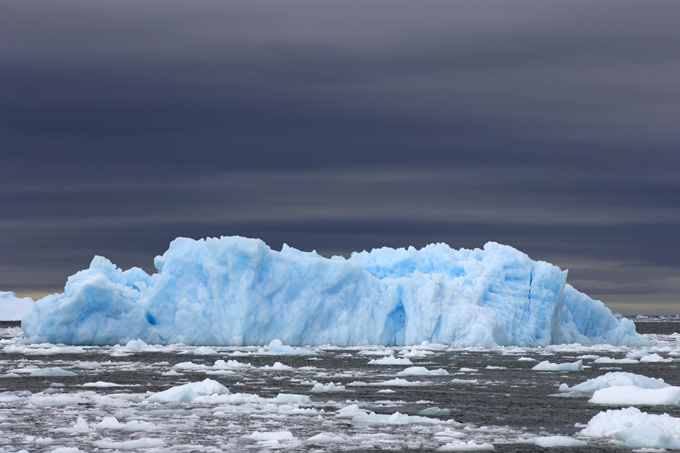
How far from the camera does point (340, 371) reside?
24344 mm

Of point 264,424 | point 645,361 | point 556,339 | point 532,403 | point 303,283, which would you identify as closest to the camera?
point 264,424

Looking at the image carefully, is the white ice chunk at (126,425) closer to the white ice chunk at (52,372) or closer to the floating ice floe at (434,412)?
the floating ice floe at (434,412)

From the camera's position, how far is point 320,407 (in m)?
16.8

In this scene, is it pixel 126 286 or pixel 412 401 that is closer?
pixel 412 401

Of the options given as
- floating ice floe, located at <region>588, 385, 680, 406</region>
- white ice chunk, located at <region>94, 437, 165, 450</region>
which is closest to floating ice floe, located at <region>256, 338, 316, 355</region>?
floating ice floe, located at <region>588, 385, 680, 406</region>

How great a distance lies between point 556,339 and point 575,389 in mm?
18203

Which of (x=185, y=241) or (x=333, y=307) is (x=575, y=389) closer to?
(x=333, y=307)

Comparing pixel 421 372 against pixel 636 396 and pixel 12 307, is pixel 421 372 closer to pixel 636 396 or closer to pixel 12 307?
pixel 636 396

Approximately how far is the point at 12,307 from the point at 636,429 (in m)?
96.2

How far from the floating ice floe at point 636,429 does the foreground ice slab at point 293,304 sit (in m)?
20.1

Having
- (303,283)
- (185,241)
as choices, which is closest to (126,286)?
(185,241)

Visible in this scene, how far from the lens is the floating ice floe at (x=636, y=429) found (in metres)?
12.6

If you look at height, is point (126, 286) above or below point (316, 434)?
above

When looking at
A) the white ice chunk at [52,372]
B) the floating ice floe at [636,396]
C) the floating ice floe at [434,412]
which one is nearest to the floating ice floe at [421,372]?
the floating ice floe at [636,396]
